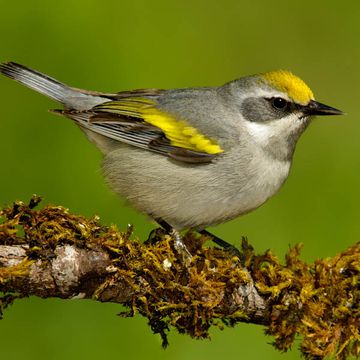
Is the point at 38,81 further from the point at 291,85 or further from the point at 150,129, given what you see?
the point at 291,85

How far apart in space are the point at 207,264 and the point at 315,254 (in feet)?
5.03

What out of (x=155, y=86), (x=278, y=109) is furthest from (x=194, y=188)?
(x=155, y=86)

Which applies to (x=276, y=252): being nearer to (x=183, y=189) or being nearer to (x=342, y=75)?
(x=183, y=189)

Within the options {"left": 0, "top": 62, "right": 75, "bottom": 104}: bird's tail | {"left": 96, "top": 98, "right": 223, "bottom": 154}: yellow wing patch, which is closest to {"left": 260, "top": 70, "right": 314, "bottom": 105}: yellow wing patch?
{"left": 96, "top": 98, "right": 223, "bottom": 154}: yellow wing patch

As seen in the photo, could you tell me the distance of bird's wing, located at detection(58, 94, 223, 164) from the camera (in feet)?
19.0

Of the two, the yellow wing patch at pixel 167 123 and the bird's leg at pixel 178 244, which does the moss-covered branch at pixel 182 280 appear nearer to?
the bird's leg at pixel 178 244

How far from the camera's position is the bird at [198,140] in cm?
567

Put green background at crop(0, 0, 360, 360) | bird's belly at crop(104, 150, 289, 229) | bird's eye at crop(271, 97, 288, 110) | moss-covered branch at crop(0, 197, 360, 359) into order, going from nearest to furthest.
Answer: moss-covered branch at crop(0, 197, 360, 359), bird's belly at crop(104, 150, 289, 229), green background at crop(0, 0, 360, 360), bird's eye at crop(271, 97, 288, 110)

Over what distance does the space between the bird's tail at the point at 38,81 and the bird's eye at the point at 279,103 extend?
5.09 feet

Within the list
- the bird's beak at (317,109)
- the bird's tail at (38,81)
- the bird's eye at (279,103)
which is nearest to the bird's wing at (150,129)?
the bird's tail at (38,81)

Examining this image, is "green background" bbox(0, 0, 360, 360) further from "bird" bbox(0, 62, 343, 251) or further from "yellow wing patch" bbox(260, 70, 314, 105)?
"yellow wing patch" bbox(260, 70, 314, 105)

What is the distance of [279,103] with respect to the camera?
5.92 metres

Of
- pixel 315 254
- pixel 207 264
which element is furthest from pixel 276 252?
pixel 207 264

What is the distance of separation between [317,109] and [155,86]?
5.79 feet
